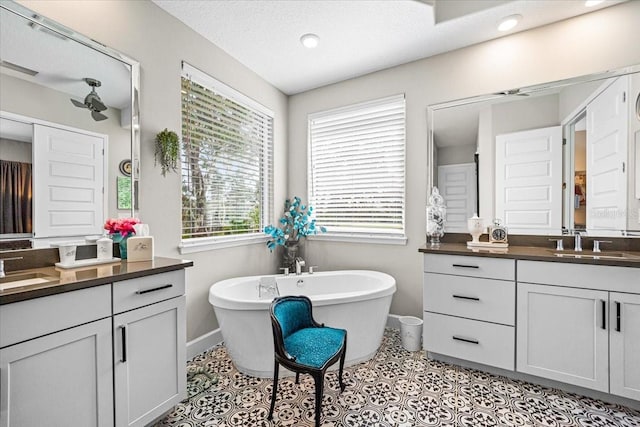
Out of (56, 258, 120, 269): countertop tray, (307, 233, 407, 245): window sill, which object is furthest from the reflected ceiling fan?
(307, 233, 407, 245): window sill

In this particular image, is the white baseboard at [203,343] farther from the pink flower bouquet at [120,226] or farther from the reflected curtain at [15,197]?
the reflected curtain at [15,197]

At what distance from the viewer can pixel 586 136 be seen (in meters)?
2.26

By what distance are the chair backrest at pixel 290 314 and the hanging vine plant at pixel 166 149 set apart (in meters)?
1.35

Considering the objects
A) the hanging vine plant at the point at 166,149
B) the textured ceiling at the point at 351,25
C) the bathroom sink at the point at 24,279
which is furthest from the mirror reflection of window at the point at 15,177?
the textured ceiling at the point at 351,25

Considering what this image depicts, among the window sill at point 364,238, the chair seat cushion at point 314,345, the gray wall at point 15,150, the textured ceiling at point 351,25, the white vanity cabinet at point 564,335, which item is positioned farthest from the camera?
the window sill at point 364,238

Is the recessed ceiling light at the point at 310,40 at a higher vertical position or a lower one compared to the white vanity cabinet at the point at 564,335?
higher

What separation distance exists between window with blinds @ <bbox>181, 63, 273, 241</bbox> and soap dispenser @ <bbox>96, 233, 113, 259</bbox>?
2.14 ft

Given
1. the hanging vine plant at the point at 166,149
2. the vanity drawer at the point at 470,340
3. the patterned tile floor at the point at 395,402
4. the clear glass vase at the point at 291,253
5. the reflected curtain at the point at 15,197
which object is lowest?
the patterned tile floor at the point at 395,402

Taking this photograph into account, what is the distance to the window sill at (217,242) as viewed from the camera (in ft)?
7.91

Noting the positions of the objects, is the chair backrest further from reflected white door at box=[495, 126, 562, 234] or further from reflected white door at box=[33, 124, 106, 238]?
reflected white door at box=[495, 126, 562, 234]

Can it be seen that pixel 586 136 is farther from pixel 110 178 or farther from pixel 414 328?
pixel 110 178

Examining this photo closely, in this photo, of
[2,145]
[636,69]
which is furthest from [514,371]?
[2,145]

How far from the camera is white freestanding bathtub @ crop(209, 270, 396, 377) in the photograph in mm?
2070

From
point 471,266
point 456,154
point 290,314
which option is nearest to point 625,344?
point 471,266
